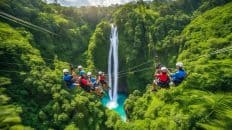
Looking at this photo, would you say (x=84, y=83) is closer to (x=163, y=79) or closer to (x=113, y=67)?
(x=163, y=79)

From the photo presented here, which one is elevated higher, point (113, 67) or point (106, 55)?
point (106, 55)

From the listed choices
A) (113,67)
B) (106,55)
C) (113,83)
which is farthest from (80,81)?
(106,55)

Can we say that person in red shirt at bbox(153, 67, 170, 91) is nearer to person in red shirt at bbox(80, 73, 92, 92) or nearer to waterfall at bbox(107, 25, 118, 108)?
person in red shirt at bbox(80, 73, 92, 92)

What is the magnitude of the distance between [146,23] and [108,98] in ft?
57.5

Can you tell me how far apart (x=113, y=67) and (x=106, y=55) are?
119 inches

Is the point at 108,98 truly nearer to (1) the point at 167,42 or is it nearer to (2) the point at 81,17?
(1) the point at 167,42

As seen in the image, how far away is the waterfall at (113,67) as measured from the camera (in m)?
62.9

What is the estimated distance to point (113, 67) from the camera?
67.4m

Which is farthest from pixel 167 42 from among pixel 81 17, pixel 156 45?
pixel 81 17

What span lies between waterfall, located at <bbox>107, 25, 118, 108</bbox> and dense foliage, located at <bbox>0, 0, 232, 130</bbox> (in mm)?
1037

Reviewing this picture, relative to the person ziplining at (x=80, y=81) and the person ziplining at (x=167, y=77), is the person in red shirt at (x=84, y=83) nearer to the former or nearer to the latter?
the person ziplining at (x=80, y=81)

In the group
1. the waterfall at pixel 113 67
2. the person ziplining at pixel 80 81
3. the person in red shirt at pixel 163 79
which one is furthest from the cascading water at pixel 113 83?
the person in red shirt at pixel 163 79

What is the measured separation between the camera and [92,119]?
41.9 m

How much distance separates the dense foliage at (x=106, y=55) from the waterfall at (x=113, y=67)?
3.40 feet
